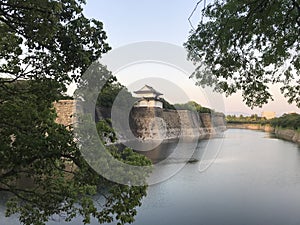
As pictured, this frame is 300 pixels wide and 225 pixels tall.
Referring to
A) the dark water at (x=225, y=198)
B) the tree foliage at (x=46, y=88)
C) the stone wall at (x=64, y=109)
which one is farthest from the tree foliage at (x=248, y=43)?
the stone wall at (x=64, y=109)

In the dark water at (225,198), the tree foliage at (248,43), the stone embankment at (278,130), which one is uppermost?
the tree foliage at (248,43)

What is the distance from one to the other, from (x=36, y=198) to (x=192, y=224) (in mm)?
4496

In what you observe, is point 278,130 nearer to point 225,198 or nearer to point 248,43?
point 225,198

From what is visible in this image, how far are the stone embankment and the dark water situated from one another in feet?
59.5

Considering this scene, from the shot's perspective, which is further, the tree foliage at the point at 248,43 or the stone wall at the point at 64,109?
the stone wall at the point at 64,109

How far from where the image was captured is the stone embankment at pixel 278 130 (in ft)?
96.9

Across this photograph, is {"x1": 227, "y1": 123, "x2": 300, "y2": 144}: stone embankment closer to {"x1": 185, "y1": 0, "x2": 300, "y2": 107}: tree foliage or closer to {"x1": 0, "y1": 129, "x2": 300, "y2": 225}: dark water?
{"x1": 0, "y1": 129, "x2": 300, "y2": 225}: dark water

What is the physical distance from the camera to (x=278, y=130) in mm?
40406

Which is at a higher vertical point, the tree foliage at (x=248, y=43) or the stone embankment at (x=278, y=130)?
the tree foliage at (x=248, y=43)

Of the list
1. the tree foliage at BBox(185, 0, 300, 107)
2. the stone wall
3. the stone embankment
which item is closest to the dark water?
the tree foliage at BBox(185, 0, 300, 107)

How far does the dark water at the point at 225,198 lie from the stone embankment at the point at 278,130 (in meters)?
18.1

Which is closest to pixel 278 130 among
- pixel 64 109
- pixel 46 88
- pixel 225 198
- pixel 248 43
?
pixel 64 109

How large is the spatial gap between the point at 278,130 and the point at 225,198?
117ft

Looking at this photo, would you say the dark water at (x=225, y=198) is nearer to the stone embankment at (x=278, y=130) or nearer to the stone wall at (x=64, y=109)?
the stone wall at (x=64, y=109)
